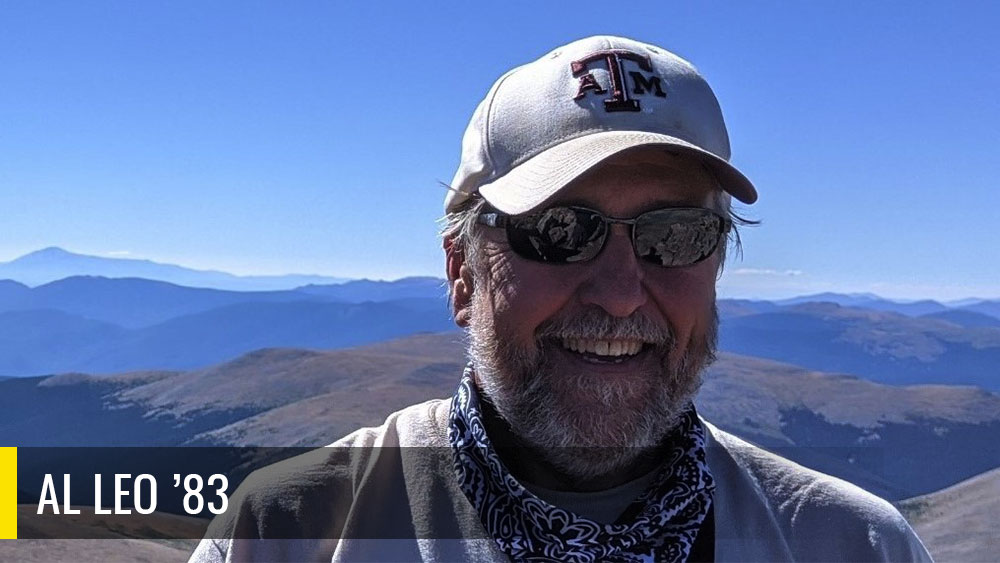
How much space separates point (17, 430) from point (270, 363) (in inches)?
1100

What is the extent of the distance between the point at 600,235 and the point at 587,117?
32 cm

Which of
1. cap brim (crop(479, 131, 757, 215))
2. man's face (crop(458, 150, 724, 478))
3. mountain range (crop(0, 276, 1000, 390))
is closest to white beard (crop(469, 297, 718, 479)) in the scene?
man's face (crop(458, 150, 724, 478))

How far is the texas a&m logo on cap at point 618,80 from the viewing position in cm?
223

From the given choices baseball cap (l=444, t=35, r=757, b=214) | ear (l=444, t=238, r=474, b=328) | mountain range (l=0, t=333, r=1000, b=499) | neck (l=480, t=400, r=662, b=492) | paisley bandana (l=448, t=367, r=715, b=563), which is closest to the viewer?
paisley bandana (l=448, t=367, r=715, b=563)

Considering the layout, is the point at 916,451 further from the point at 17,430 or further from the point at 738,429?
the point at 17,430

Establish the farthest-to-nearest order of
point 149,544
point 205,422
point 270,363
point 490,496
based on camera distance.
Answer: point 270,363 → point 205,422 → point 149,544 → point 490,496

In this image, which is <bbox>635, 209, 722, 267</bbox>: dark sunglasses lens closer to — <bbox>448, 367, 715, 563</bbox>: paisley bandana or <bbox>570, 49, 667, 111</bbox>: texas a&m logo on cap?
<bbox>570, 49, 667, 111</bbox>: texas a&m logo on cap

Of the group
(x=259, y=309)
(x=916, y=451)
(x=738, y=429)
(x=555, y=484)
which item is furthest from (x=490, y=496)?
(x=259, y=309)

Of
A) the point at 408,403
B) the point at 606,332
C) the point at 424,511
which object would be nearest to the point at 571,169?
the point at 606,332

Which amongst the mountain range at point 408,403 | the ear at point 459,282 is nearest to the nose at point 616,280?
the ear at point 459,282

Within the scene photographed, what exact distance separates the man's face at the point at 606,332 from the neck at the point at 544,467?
0.08ft

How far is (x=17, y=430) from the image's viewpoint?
72875mm

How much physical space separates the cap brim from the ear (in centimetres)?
32

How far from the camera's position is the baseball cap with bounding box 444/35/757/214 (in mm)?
2186
